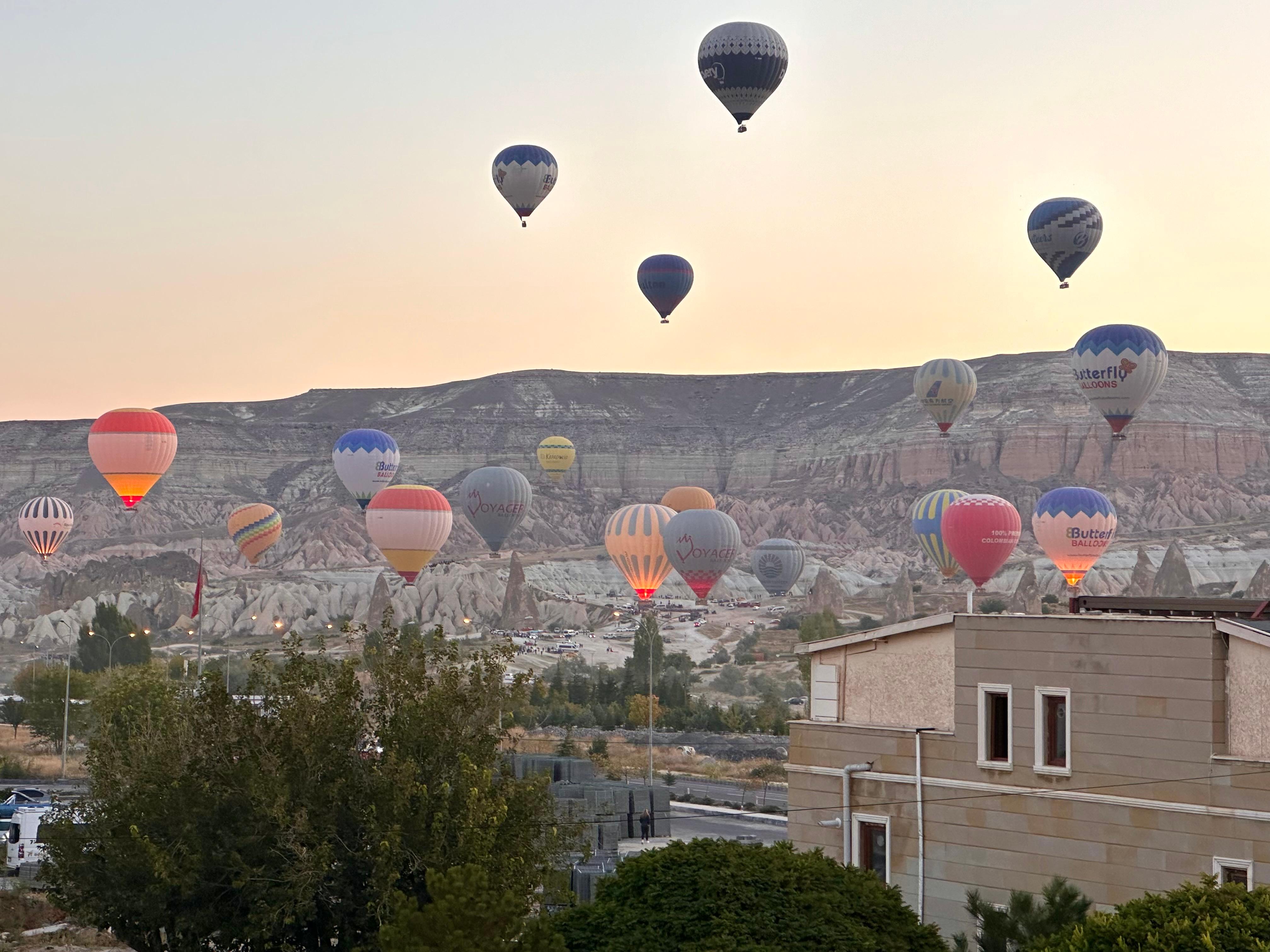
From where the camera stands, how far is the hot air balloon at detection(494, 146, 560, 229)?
76.5m

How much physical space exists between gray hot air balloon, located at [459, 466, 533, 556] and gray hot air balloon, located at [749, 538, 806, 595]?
28715 millimetres

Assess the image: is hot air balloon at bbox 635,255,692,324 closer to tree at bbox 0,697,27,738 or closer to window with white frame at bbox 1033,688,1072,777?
tree at bbox 0,697,27,738

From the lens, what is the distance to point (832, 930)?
1611 centimetres

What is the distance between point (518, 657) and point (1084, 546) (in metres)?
48.9

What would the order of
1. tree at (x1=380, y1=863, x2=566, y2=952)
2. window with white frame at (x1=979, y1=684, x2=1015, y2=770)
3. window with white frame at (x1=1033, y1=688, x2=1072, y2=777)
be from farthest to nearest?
window with white frame at (x1=979, y1=684, x2=1015, y2=770) < window with white frame at (x1=1033, y1=688, x2=1072, y2=777) < tree at (x1=380, y1=863, x2=566, y2=952)

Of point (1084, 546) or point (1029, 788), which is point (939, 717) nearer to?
point (1029, 788)

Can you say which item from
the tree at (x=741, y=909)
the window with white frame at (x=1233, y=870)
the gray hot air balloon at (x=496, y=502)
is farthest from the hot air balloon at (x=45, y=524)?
the window with white frame at (x=1233, y=870)

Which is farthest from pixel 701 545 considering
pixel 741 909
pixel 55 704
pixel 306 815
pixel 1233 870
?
pixel 741 909

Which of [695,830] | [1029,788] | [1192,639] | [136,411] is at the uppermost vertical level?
[136,411]

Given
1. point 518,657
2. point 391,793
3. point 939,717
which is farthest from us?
point 518,657

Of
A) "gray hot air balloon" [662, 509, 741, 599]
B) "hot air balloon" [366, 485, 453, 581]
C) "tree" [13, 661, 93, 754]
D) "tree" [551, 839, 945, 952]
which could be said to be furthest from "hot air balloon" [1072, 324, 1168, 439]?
"tree" [551, 839, 945, 952]

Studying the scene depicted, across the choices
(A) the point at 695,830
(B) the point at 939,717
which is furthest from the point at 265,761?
(A) the point at 695,830

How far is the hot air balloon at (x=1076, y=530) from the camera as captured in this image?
86875mm

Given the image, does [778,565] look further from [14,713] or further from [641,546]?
[14,713]
